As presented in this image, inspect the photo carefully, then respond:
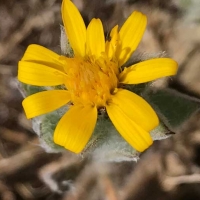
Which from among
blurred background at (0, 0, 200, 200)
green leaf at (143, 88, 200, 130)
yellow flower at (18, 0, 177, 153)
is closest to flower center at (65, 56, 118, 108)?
yellow flower at (18, 0, 177, 153)

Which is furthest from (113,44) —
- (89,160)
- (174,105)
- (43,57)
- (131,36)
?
(89,160)

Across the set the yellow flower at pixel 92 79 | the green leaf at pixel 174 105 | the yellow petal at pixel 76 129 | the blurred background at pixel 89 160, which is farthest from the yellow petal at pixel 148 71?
the blurred background at pixel 89 160

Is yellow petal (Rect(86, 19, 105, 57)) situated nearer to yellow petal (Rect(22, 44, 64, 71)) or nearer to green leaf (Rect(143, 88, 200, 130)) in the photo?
yellow petal (Rect(22, 44, 64, 71))

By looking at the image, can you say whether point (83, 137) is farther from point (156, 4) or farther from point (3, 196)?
point (156, 4)

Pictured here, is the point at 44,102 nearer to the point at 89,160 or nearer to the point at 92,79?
the point at 92,79

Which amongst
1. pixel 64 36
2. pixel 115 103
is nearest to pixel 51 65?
pixel 64 36
